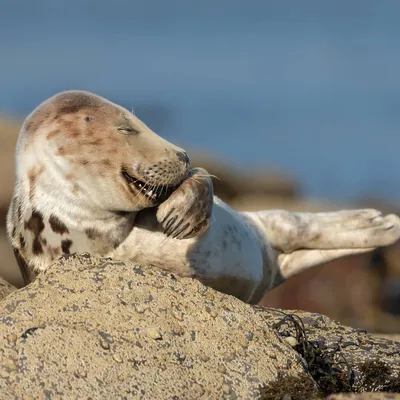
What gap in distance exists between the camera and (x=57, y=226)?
21.9 feet

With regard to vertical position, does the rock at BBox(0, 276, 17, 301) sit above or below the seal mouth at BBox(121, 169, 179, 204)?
below

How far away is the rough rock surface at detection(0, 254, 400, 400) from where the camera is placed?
5152 mm

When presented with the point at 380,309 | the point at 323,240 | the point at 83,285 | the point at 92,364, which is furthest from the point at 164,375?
the point at 380,309

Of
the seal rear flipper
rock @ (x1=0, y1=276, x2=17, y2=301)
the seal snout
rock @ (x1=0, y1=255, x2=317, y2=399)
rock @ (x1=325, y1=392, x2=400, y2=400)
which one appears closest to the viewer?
rock @ (x1=325, y1=392, x2=400, y2=400)

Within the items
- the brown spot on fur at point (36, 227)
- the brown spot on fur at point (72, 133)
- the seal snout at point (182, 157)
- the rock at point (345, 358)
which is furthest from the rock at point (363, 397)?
the brown spot on fur at point (72, 133)

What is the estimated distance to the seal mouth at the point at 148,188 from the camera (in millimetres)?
6602

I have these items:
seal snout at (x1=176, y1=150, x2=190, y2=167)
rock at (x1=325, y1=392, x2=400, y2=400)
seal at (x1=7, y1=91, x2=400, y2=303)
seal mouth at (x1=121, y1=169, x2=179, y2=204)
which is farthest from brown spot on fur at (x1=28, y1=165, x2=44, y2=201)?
rock at (x1=325, y1=392, x2=400, y2=400)

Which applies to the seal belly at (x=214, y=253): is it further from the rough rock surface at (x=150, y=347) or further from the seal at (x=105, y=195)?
the rough rock surface at (x=150, y=347)

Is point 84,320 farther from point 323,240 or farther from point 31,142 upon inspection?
point 323,240

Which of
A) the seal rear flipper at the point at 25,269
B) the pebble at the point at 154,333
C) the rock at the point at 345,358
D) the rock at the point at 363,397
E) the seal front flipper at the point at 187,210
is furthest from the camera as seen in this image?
the seal rear flipper at the point at 25,269

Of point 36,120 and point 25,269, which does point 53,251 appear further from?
point 36,120

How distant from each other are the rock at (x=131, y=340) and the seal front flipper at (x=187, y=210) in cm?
70

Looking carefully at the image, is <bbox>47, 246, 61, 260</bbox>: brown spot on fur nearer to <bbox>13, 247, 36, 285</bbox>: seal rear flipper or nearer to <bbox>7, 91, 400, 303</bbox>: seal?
<bbox>7, 91, 400, 303</bbox>: seal

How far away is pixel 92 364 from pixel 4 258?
10290mm
